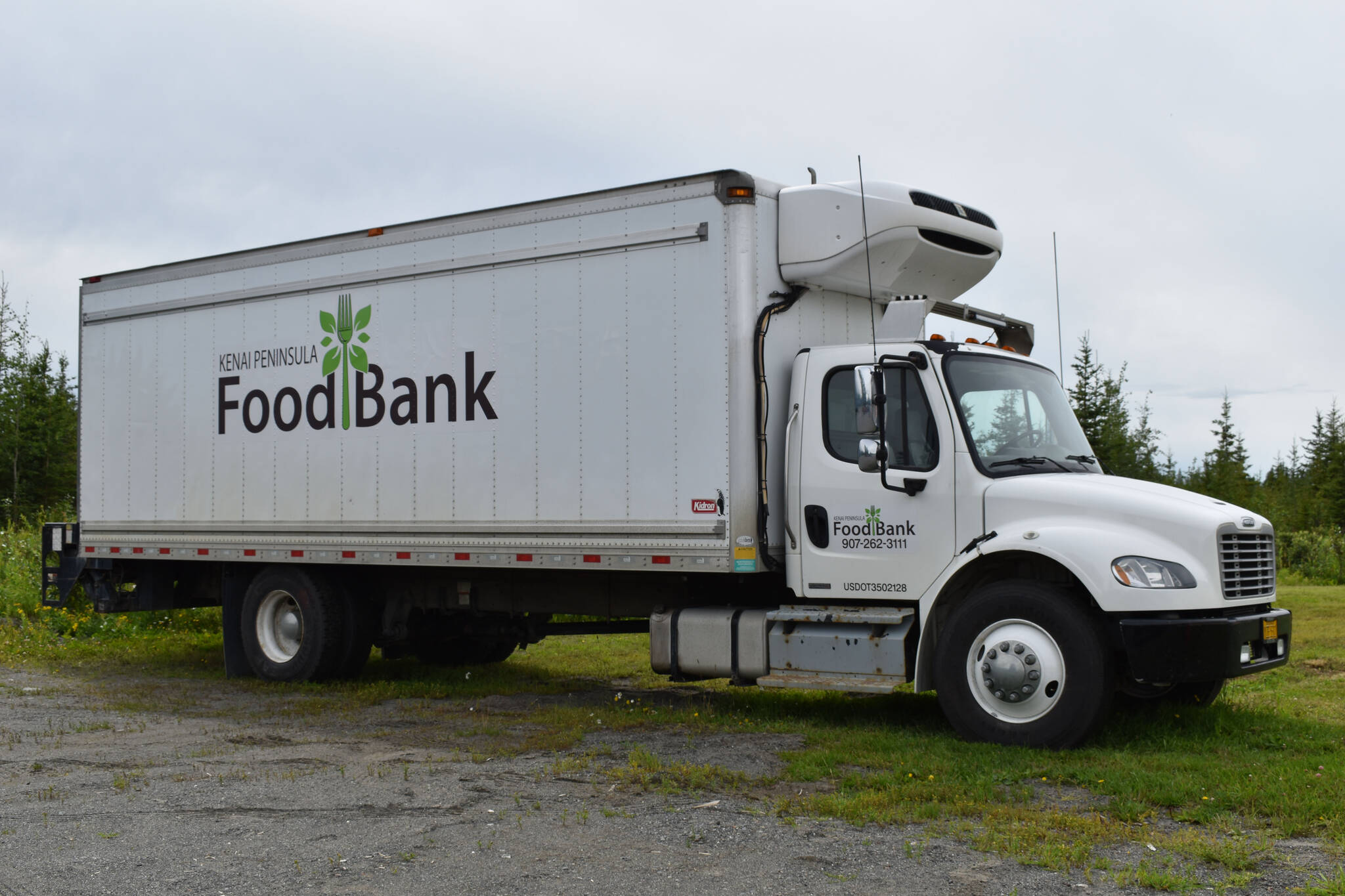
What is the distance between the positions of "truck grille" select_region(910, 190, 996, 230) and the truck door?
1.27 metres

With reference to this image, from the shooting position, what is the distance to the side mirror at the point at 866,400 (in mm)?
8023

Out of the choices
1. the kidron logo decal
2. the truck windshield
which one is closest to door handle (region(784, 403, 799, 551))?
the truck windshield

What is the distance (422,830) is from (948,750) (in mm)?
3234

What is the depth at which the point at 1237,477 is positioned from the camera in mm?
56812

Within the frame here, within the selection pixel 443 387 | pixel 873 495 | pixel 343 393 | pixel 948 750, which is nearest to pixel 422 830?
pixel 948 750

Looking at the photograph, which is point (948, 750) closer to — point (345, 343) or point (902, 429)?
point (902, 429)

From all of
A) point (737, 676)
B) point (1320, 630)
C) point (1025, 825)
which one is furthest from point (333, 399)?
point (1320, 630)

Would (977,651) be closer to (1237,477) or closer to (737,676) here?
(737,676)

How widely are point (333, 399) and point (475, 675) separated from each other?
307cm

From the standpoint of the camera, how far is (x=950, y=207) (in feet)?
30.8

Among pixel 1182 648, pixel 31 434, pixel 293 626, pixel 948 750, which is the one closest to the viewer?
pixel 1182 648

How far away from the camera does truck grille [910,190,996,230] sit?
9.09 metres

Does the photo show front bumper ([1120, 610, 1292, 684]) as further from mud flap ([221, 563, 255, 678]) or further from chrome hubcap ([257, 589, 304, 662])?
mud flap ([221, 563, 255, 678])

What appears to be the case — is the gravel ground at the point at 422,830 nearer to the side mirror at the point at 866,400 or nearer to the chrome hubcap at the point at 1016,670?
the chrome hubcap at the point at 1016,670
